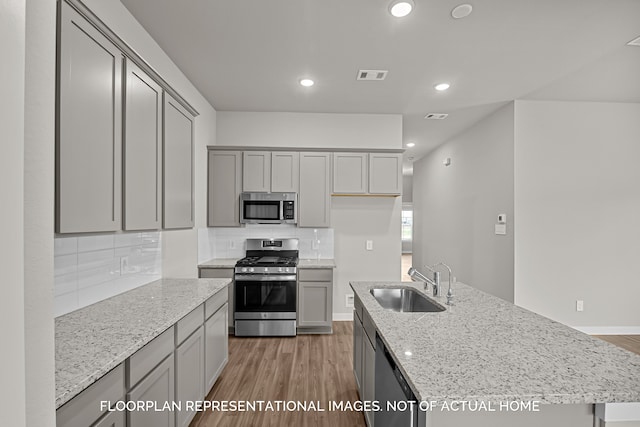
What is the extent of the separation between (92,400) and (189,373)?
97cm

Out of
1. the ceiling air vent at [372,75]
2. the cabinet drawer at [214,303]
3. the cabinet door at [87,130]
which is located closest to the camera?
the cabinet door at [87,130]

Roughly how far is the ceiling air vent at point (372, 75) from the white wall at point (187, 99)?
1.78 m

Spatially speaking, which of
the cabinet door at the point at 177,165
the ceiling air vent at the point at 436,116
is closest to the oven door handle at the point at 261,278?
the cabinet door at the point at 177,165

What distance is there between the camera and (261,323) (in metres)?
3.91

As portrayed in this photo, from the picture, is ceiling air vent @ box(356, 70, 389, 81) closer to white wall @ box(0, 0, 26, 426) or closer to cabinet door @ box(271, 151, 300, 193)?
cabinet door @ box(271, 151, 300, 193)

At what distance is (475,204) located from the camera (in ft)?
16.3

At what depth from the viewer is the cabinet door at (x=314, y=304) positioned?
397cm

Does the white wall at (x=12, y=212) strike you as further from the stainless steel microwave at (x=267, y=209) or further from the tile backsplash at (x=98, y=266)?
the stainless steel microwave at (x=267, y=209)

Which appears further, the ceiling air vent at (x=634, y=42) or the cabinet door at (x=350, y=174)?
the cabinet door at (x=350, y=174)

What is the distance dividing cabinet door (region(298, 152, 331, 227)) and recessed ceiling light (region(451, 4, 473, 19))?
2.23 meters

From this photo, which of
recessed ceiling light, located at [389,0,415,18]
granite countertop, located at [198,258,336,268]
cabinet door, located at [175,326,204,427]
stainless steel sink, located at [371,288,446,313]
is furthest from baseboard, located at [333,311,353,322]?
recessed ceiling light, located at [389,0,415,18]

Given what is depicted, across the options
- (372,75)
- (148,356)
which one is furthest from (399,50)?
(148,356)

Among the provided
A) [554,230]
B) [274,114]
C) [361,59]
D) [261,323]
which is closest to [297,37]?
[361,59]

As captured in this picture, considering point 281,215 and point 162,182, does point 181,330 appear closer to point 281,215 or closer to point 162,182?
point 162,182
